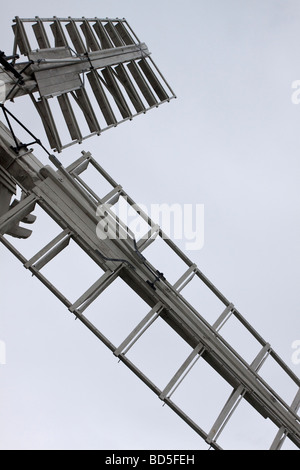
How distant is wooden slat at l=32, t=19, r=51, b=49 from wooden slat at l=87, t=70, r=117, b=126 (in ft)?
3.08

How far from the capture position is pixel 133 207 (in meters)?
10.0

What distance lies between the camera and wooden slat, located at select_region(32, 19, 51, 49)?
10859mm

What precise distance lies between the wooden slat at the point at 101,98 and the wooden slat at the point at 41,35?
940 mm

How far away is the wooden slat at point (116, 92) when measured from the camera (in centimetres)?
1214

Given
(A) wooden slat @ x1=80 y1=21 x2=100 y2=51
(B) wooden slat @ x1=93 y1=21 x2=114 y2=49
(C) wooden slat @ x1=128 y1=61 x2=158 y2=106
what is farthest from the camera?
(C) wooden slat @ x1=128 y1=61 x2=158 y2=106

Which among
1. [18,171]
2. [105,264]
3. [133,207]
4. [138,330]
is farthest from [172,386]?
[18,171]

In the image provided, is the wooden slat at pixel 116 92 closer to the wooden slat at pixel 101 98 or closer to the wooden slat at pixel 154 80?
the wooden slat at pixel 101 98

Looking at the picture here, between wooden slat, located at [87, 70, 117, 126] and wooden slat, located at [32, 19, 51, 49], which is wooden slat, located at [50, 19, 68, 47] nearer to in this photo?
wooden slat, located at [32, 19, 51, 49]

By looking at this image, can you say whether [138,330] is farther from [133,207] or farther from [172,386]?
[133,207]

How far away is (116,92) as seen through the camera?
1223 cm

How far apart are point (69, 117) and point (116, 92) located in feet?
5.75

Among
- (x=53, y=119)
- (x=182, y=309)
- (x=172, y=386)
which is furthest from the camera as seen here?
(x=53, y=119)

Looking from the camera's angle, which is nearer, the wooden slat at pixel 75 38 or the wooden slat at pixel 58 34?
the wooden slat at pixel 58 34
